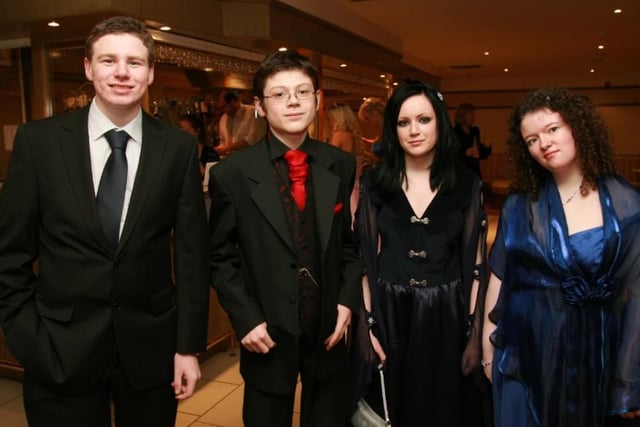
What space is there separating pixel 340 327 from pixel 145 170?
764 mm

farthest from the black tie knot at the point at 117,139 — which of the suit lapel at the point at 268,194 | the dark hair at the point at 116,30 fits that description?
the suit lapel at the point at 268,194

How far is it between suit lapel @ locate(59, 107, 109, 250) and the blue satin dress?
121 centimetres

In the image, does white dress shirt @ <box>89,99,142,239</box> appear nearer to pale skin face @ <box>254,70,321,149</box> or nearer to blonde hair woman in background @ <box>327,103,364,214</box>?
pale skin face @ <box>254,70,321,149</box>

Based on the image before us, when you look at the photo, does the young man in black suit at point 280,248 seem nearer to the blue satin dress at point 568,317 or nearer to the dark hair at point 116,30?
the dark hair at point 116,30

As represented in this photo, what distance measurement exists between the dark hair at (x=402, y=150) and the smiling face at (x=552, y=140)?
1.04 ft

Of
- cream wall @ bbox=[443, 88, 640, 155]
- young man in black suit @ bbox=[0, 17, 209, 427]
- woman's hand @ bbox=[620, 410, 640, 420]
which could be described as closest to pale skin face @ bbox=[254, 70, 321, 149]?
young man in black suit @ bbox=[0, 17, 209, 427]

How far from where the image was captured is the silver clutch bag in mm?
1983

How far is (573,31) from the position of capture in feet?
26.1

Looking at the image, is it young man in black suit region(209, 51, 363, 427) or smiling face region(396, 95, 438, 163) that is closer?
young man in black suit region(209, 51, 363, 427)

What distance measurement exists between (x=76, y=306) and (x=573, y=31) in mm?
8124

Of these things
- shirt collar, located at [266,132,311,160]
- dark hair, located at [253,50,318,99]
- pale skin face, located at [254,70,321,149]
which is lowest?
shirt collar, located at [266,132,311,160]

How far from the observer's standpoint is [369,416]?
6.57ft

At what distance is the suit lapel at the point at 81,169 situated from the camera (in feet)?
4.90

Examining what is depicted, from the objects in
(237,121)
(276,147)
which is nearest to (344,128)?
(237,121)
